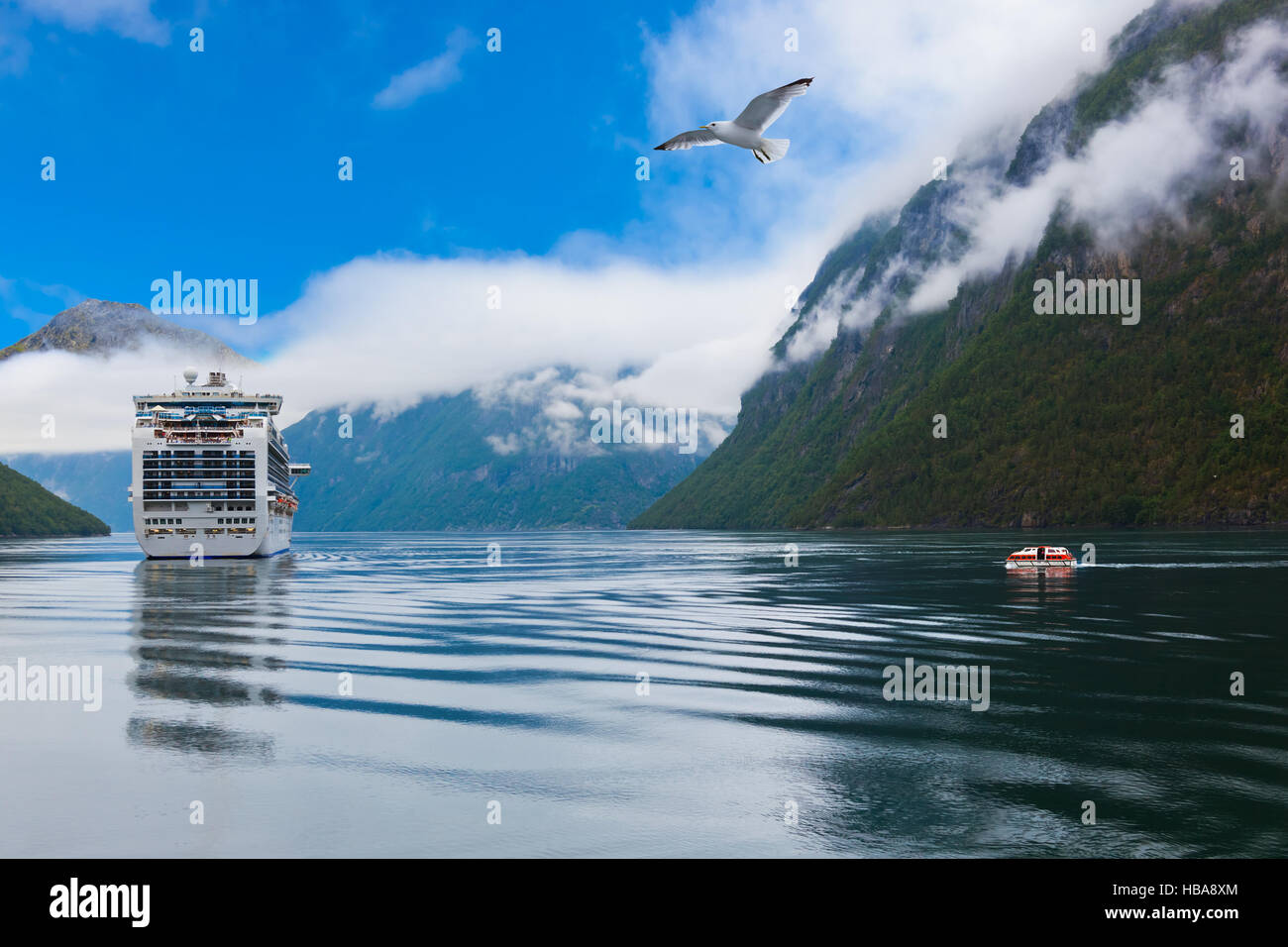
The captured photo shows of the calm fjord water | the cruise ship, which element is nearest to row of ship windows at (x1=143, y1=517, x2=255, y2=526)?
the cruise ship

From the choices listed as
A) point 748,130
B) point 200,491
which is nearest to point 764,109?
point 748,130

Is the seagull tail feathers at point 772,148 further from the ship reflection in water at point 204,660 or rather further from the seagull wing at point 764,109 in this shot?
the ship reflection in water at point 204,660

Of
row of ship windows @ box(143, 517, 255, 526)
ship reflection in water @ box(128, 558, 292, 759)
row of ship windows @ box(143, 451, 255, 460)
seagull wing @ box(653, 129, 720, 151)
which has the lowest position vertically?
ship reflection in water @ box(128, 558, 292, 759)

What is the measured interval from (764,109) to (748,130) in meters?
0.62

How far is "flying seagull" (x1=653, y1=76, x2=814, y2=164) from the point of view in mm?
24531

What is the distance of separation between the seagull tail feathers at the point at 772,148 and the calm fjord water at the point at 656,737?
47.2 feet

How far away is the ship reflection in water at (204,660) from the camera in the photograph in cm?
2572

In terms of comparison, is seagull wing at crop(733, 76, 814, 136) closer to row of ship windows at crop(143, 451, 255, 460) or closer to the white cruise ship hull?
the white cruise ship hull

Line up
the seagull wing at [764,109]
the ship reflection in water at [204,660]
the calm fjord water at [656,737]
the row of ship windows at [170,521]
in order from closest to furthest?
1. the calm fjord water at [656,737]
2. the seagull wing at [764,109]
3. the ship reflection in water at [204,660]
4. the row of ship windows at [170,521]

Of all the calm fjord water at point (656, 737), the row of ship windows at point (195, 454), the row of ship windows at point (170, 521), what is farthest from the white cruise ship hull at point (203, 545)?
the calm fjord water at point (656, 737)
